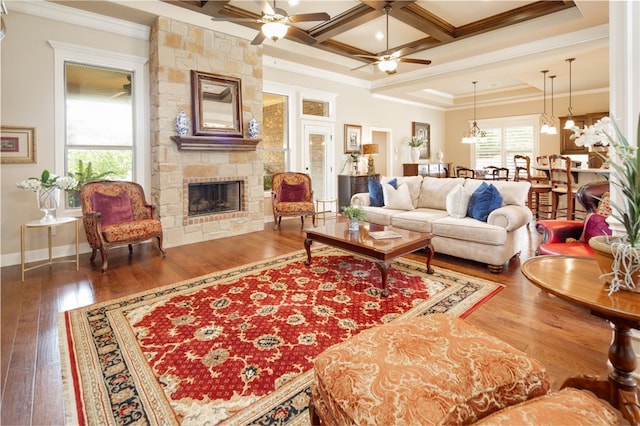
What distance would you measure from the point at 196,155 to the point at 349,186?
3601mm

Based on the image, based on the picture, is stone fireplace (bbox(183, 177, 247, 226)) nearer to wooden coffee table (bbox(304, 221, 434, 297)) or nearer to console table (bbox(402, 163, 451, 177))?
wooden coffee table (bbox(304, 221, 434, 297))

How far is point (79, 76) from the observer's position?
4523mm

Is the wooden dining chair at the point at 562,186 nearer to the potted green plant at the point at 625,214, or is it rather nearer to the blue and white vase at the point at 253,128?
the potted green plant at the point at 625,214

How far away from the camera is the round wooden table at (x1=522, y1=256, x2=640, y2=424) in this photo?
124 centimetres

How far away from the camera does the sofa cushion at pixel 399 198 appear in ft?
16.3

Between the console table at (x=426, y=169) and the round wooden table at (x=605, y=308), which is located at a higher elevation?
the console table at (x=426, y=169)

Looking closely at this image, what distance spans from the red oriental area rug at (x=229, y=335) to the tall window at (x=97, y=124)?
8.33ft

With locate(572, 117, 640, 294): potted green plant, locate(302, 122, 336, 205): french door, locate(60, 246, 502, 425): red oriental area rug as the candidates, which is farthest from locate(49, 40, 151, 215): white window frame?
locate(572, 117, 640, 294): potted green plant

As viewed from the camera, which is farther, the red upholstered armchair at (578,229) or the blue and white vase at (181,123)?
the blue and white vase at (181,123)

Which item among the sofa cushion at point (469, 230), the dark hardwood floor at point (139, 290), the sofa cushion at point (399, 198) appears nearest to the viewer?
the dark hardwood floor at point (139, 290)

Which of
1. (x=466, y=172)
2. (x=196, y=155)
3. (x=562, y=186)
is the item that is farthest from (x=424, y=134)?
(x=196, y=155)

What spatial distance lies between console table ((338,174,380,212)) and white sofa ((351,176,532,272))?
2.51m

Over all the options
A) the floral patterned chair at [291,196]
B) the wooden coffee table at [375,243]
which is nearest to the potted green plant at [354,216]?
the wooden coffee table at [375,243]

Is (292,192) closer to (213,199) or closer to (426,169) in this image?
(213,199)
